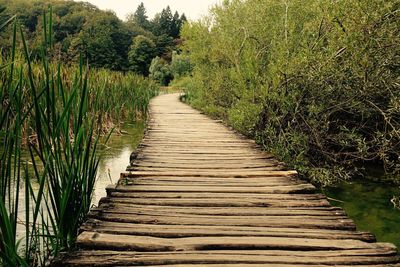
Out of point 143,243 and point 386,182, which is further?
point 386,182

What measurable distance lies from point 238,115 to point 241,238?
4.22 metres

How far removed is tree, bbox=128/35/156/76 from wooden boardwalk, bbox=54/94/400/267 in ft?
125

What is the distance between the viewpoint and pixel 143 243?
1.99 metres

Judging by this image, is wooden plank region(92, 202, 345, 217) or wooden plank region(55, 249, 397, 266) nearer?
wooden plank region(55, 249, 397, 266)

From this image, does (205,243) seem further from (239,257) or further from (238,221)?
(238,221)

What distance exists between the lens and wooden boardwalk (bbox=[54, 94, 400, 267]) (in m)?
1.86

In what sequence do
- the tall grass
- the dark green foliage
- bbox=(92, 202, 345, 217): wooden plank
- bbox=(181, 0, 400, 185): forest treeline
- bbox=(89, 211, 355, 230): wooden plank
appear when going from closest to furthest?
the tall grass, bbox=(89, 211, 355, 230): wooden plank, bbox=(92, 202, 345, 217): wooden plank, bbox=(181, 0, 400, 185): forest treeline, the dark green foliage

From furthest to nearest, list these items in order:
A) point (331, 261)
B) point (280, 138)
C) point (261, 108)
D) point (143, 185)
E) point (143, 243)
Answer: point (261, 108) → point (280, 138) → point (143, 185) → point (143, 243) → point (331, 261)

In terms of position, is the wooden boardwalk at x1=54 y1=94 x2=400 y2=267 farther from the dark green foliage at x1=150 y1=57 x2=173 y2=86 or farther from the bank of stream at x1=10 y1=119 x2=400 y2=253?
the dark green foliage at x1=150 y1=57 x2=173 y2=86

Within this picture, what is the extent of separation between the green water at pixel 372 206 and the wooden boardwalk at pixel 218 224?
1.08 m

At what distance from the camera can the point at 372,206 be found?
4.50m

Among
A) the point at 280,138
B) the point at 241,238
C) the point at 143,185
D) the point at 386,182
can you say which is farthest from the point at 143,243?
the point at 386,182

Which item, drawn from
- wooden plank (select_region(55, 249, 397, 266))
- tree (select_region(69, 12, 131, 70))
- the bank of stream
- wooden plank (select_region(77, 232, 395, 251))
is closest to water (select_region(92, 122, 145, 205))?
the bank of stream

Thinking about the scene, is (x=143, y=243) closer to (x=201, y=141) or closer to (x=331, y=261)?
(x=331, y=261)
